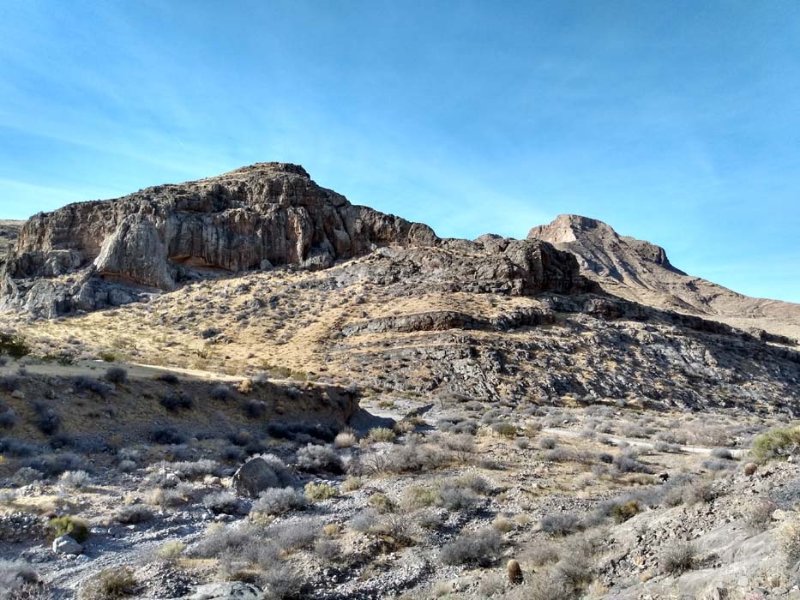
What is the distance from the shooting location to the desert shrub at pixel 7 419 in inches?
558

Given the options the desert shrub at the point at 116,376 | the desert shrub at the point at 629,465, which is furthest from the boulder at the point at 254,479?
the desert shrub at the point at 629,465

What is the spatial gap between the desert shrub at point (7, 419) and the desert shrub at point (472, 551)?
12163 millimetres

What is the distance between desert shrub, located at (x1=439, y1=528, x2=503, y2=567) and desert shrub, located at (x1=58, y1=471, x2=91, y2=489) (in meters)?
7.82

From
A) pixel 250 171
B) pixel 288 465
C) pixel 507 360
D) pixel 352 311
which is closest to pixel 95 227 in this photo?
pixel 250 171

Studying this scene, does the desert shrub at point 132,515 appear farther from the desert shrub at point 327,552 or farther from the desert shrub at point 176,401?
the desert shrub at point 176,401

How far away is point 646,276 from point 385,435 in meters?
131

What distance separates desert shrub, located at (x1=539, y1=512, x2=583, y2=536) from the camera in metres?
9.70

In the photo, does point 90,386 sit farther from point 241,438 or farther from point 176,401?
point 241,438

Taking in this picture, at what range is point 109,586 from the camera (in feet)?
23.5

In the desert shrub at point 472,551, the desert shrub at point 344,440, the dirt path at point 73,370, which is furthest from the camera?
the desert shrub at point 344,440

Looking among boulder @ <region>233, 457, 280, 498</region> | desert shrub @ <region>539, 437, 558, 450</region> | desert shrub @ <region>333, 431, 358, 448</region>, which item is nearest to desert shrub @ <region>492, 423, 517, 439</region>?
desert shrub @ <region>539, 437, 558, 450</region>

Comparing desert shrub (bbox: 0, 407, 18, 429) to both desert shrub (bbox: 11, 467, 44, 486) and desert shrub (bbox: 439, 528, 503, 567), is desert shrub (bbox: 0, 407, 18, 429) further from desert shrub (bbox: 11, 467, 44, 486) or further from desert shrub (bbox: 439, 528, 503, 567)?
desert shrub (bbox: 439, 528, 503, 567)

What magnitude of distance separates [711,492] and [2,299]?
72139 millimetres

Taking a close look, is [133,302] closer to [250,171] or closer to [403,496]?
[250,171]
